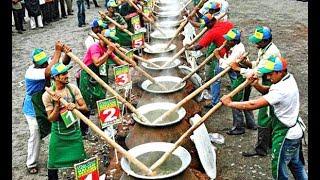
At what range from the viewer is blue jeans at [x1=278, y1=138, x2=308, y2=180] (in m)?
5.73

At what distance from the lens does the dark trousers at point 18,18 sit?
17.0 meters

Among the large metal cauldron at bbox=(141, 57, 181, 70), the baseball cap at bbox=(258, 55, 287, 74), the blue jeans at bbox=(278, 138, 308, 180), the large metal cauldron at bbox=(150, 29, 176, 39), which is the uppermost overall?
the baseball cap at bbox=(258, 55, 287, 74)

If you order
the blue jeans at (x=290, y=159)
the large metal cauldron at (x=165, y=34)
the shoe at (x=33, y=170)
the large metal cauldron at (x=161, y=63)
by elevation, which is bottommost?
the shoe at (x=33, y=170)

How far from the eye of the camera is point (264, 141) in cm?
769

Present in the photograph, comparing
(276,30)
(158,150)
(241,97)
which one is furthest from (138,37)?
(276,30)

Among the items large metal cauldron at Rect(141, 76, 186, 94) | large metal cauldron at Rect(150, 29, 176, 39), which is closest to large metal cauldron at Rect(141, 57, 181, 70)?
large metal cauldron at Rect(141, 76, 186, 94)

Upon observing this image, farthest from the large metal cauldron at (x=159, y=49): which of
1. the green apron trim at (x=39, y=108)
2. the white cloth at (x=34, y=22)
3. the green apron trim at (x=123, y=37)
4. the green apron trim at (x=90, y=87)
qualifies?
the white cloth at (x=34, y=22)

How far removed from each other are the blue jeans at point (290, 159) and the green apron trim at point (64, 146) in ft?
10.1

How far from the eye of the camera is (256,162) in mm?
7652

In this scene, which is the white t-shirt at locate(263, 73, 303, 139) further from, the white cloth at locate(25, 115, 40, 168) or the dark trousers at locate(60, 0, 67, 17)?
the dark trousers at locate(60, 0, 67, 17)

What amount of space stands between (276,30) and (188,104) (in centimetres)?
1022

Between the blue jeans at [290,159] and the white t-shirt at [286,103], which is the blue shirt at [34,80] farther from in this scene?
the blue jeans at [290,159]

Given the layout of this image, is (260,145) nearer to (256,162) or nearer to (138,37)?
(256,162)

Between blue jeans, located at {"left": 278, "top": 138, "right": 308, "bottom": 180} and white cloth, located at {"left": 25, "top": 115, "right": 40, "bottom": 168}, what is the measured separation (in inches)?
171
